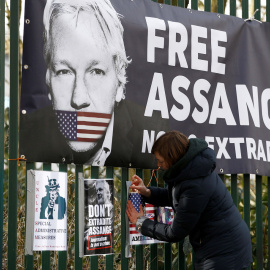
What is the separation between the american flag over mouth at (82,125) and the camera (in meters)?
4.28

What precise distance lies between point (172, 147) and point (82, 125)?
751 mm

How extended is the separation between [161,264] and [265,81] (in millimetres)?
1808

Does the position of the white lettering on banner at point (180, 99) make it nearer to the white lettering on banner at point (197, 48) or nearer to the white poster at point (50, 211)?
the white lettering on banner at point (197, 48)

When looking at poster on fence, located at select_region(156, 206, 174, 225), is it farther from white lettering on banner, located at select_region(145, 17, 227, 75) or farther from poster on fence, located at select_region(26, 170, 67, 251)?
white lettering on banner, located at select_region(145, 17, 227, 75)

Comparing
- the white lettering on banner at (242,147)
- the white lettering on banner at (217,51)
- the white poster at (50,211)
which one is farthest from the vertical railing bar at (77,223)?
the white lettering on banner at (217,51)

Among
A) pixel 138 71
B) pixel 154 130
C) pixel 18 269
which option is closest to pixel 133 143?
pixel 154 130

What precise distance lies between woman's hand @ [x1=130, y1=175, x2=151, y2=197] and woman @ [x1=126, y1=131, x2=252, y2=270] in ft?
1.11

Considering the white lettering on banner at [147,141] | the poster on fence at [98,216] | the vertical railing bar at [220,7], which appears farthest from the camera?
the vertical railing bar at [220,7]

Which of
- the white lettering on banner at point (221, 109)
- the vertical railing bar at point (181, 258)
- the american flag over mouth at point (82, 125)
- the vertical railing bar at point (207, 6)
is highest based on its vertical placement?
the vertical railing bar at point (207, 6)

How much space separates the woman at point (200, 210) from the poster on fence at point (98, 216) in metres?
0.44

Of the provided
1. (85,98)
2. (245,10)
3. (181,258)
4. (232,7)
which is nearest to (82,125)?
(85,98)

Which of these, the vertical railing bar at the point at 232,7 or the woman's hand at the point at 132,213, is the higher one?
the vertical railing bar at the point at 232,7

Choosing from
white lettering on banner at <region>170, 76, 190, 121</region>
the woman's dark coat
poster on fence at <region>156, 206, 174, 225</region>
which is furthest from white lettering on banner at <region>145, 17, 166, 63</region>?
poster on fence at <region>156, 206, 174, 225</region>

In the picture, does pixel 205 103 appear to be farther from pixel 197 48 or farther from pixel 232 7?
pixel 232 7
